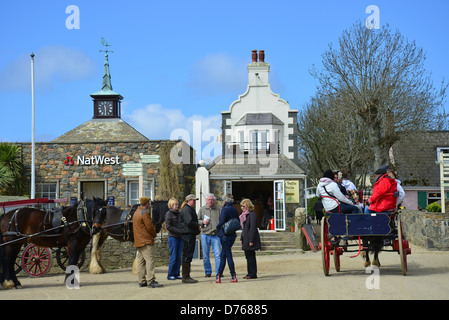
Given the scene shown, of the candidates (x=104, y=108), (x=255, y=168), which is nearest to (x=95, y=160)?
(x=255, y=168)

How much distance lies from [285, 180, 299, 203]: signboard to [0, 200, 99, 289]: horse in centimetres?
1393

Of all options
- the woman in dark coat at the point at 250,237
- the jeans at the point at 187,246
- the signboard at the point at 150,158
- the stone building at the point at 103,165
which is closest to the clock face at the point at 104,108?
the stone building at the point at 103,165

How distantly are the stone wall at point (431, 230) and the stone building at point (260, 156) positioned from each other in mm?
6179

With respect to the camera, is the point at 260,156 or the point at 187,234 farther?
the point at 260,156

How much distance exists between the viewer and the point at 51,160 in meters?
25.8

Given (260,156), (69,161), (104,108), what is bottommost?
(69,161)

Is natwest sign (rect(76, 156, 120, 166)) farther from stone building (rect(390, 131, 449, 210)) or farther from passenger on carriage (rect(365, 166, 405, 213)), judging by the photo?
stone building (rect(390, 131, 449, 210))

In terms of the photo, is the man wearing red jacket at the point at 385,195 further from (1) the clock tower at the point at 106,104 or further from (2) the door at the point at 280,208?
(1) the clock tower at the point at 106,104

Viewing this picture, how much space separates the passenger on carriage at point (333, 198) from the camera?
11578 millimetres

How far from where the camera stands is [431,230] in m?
19.2

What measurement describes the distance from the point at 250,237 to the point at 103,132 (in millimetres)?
27518

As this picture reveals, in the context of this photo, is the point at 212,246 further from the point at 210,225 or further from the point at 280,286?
the point at 280,286

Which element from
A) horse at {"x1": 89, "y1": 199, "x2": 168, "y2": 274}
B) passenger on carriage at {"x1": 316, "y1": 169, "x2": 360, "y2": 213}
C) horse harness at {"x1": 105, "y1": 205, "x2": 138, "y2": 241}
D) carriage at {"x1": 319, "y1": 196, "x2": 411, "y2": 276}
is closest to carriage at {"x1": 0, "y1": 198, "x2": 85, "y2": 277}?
horse at {"x1": 89, "y1": 199, "x2": 168, "y2": 274}
